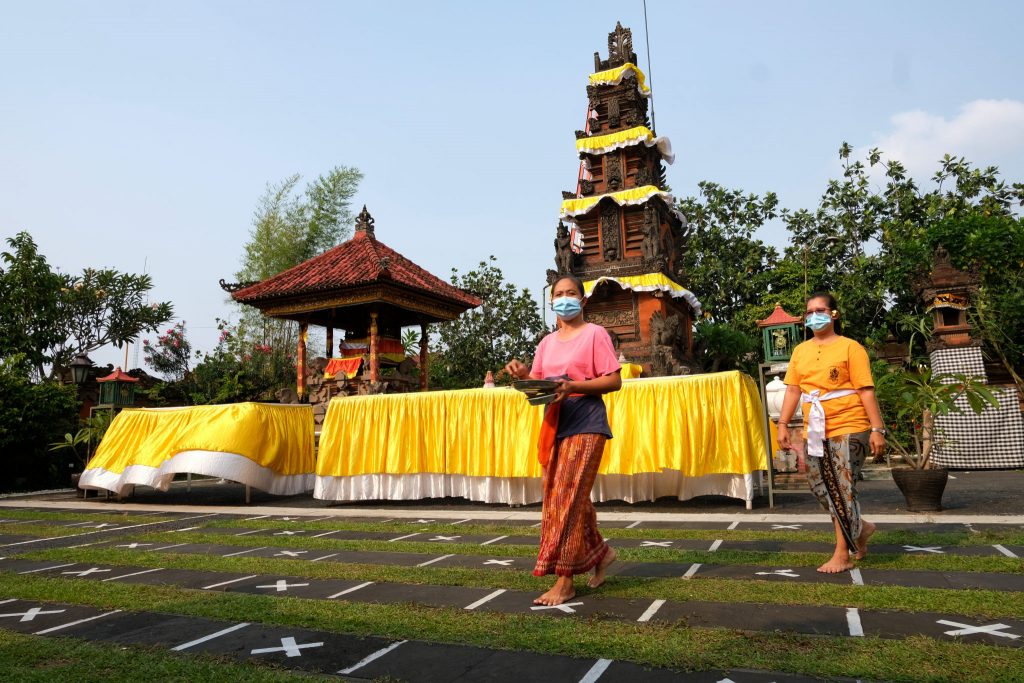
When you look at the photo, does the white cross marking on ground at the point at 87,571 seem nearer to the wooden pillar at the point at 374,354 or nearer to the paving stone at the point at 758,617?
the paving stone at the point at 758,617

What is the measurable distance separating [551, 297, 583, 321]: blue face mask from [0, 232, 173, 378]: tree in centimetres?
1851

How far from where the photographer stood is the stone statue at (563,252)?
1952cm

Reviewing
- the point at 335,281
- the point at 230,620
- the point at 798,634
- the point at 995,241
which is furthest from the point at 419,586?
the point at 995,241

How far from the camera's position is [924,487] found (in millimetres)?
6703

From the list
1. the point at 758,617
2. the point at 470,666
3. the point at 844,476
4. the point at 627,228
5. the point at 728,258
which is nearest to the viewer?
the point at 470,666


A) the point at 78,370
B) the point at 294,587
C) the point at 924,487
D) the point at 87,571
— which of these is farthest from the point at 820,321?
the point at 78,370

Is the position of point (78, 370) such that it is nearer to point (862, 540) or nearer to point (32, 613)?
point (32, 613)

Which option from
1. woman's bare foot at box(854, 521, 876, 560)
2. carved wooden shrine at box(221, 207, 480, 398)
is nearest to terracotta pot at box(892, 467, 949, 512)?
woman's bare foot at box(854, 521, 876, 560)

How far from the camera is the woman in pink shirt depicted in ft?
11.7

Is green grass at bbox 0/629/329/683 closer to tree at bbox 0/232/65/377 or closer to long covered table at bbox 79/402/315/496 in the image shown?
long covered table at bbox 79/402/315/496

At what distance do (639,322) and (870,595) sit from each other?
15.8m

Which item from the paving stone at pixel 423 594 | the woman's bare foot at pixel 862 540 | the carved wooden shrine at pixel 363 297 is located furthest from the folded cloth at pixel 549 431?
the carved wooden shrine at pixel 363 297

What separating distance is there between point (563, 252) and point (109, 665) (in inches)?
695

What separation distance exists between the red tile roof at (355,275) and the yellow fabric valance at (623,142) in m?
6.56
